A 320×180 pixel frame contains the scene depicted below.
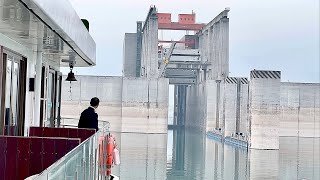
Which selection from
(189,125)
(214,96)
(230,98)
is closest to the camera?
(230,98)

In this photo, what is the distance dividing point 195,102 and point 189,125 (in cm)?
434

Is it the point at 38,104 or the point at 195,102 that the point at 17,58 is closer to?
the point at 38,104

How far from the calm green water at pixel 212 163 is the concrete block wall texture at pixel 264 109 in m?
0.93

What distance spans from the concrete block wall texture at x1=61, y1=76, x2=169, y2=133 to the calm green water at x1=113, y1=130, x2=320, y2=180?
8895 millimetres

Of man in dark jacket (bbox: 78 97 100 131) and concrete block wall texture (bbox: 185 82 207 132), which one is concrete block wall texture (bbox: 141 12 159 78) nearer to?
concrete block wall texture (bbox: 185 82 207 132)

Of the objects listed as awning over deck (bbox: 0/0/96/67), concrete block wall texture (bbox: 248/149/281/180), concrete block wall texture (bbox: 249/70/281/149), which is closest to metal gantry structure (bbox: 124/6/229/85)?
concrete block wall texture (bbox: 249/70/281/149)

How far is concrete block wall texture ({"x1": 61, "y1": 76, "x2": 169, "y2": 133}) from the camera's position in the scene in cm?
4278

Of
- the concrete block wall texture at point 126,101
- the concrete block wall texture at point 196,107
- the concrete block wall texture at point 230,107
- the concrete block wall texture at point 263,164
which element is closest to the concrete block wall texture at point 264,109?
the concrete block wall texture at point 263,164

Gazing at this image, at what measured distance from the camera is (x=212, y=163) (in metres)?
23.7

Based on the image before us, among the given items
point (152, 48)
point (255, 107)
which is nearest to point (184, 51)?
point (152, 48)

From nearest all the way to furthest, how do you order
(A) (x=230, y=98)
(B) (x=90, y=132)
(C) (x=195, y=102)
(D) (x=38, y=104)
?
(B) (x=90, y=132) < (D) (x=38, y=104) < (A) (x=230, y=98) < (C) (x=195, y=102)

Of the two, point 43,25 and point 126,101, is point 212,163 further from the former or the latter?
point 126,101

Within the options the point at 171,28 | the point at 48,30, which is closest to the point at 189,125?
the point at 171,28

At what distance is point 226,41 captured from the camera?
43469 millimetres
